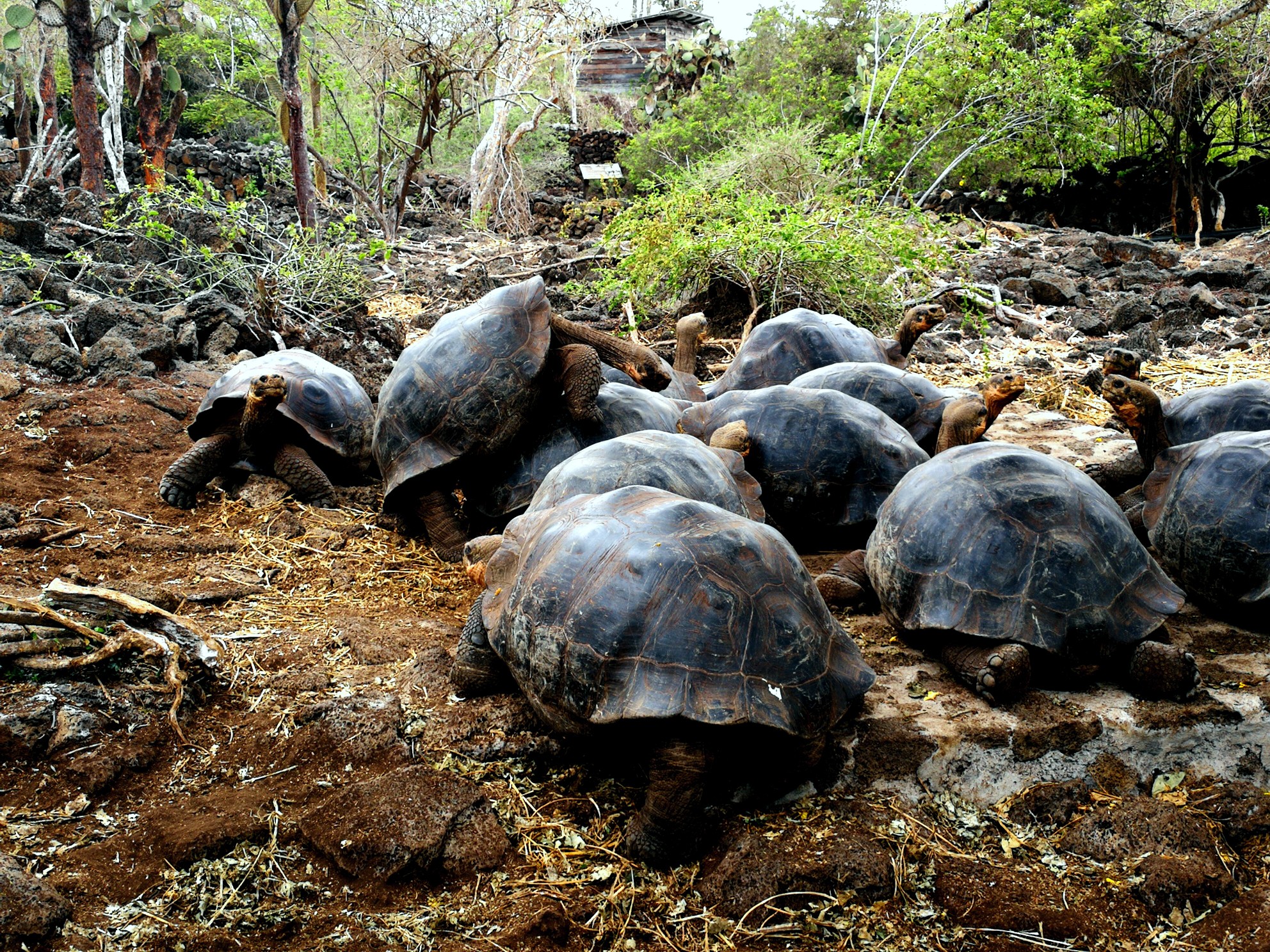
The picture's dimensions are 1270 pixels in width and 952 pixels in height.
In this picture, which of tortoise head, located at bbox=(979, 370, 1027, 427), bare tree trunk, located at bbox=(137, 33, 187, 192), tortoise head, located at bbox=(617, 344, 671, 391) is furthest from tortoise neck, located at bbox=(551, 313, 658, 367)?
bare tree trunk, located at bbox=(137, 33, 187, 192)

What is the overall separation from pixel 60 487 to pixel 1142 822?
15.8 ft

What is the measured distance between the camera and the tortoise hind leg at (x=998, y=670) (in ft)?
9.70

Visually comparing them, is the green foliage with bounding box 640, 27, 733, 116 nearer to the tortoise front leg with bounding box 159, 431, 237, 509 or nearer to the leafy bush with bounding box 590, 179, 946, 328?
the leafy bush with bounding box 590, 179, 946, 328

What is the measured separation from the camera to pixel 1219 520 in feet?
11.6

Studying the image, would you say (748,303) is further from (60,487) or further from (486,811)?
(486,811)

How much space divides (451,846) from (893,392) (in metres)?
3.93

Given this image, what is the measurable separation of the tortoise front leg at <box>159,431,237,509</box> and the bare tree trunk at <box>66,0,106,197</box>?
305 inches

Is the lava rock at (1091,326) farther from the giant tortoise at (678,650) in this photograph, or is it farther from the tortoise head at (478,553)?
the tortoise head at (478,553)

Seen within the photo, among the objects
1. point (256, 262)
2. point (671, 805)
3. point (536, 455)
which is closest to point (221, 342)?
point (256, 262)

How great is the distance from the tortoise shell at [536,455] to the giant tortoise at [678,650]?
1.71m

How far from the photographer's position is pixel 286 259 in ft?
25.4

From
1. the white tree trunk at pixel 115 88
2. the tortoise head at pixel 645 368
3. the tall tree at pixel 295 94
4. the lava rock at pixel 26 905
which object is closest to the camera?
the lava rock at pixel 26 905

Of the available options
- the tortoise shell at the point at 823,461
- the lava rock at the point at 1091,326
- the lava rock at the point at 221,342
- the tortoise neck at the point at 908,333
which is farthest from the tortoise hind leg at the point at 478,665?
the lava rock at the point at 1091,326

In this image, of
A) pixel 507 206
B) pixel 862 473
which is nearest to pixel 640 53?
pixel 507 206
